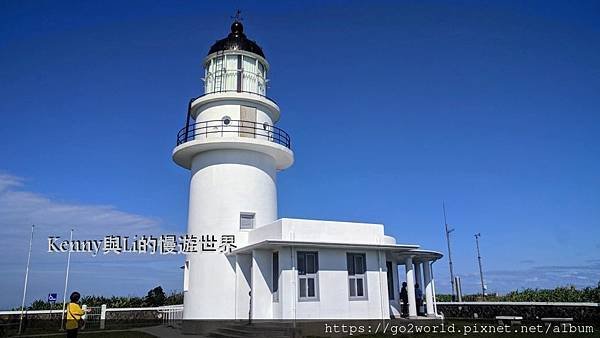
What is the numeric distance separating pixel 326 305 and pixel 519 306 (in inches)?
401

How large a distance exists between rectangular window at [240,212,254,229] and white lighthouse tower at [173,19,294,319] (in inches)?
1.4

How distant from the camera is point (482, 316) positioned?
2102cm

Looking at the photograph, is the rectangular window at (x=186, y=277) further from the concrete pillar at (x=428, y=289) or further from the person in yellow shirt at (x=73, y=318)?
the concrete pillar at (x=428, y=289)

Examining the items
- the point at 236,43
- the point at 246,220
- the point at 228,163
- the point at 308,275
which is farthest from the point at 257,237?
the point at 236,43

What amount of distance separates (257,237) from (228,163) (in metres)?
3.10

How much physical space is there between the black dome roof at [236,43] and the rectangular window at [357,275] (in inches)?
366

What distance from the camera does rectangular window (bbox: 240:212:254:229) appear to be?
16.5 m

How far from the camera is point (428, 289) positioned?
17484 mm

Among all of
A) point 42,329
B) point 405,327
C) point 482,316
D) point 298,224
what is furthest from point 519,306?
point 42,329

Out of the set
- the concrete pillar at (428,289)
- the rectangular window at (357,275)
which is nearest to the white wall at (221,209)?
the rectangular window at (357,275)

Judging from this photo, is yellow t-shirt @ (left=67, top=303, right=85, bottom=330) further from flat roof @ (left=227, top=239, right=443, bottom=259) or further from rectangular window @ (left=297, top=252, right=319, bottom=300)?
rectangular window @ (left=297, top=252, right=319, bottom=300)

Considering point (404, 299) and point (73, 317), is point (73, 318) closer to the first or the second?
point (73, 317)

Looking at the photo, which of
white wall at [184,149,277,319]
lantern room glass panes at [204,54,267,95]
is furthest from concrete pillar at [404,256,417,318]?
lantern room glass panes at [204,54,267,95]

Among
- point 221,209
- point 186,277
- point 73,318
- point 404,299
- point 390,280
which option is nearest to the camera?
point 73,318
